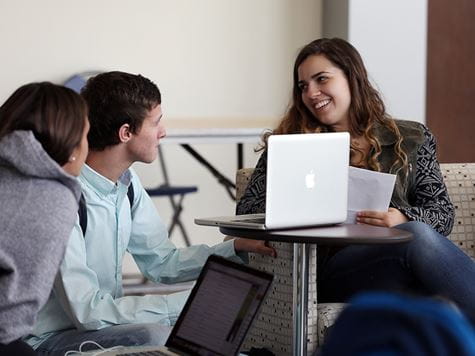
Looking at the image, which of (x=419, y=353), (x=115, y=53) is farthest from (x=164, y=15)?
(x=419, y=353)

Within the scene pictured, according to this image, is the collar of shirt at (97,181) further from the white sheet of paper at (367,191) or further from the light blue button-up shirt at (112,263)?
the white sheet of paper at (367,191)

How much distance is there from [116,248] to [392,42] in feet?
10.9

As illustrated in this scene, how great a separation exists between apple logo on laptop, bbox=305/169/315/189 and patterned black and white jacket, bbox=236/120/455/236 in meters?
0.53

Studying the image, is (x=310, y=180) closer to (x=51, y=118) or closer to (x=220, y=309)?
(x=220, y=309)

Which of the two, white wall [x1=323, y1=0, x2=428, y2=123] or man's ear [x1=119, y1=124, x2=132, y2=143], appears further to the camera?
white wall [x1=323, y1=0, x2=428, y2=123]

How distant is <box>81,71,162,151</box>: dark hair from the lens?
280cm

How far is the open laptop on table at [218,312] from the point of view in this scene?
2152 millimetres

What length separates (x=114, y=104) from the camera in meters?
2.81

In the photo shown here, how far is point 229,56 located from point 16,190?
3.90 meters

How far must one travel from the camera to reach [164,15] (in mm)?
5648

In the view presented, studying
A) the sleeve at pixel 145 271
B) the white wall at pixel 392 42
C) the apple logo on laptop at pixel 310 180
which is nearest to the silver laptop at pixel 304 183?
the apple logo on laptop at pixel 310 180

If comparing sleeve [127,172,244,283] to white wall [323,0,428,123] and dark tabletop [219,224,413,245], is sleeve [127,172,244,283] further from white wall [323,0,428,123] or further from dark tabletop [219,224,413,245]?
white wall [323,0,428,123]

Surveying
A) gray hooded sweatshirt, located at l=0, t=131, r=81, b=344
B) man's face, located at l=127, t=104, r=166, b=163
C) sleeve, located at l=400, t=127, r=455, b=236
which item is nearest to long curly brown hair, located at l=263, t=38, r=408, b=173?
sleeve, located at l=400, t=127, r=455, b=236

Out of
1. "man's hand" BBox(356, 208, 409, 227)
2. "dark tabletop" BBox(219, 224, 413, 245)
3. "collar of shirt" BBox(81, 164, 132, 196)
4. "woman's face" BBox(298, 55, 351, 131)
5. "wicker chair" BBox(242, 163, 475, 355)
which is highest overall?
"woman's face" BBox(298, 55, 351, 131)
